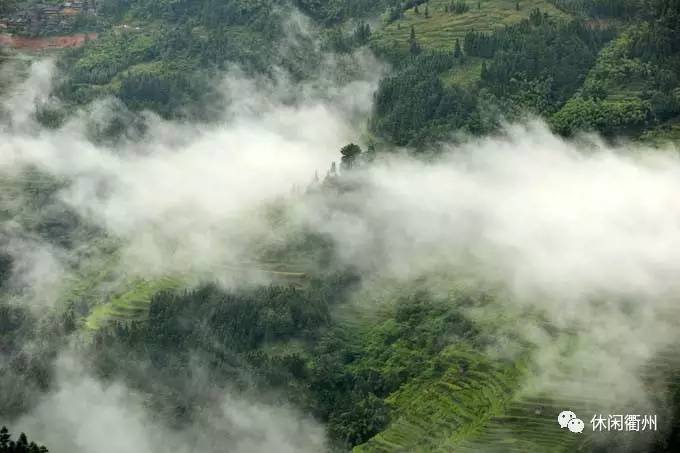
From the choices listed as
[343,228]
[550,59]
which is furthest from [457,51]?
[343,228]

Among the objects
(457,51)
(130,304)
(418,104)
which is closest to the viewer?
(130,304)

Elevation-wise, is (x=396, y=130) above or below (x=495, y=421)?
above

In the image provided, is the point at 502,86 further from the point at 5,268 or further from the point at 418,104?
the point at 5,268

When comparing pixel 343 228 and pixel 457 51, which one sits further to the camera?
pixel 457 51

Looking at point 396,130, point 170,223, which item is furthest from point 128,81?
point 396,130

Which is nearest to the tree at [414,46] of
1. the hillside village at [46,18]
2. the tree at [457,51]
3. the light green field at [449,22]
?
the light green field at [449,22]

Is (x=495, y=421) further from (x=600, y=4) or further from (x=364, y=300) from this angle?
(x=600, y=4)

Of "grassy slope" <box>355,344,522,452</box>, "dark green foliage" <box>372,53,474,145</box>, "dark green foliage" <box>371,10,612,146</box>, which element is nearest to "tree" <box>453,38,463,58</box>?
"dark green foliage" <box>372,53,474,145</box>
